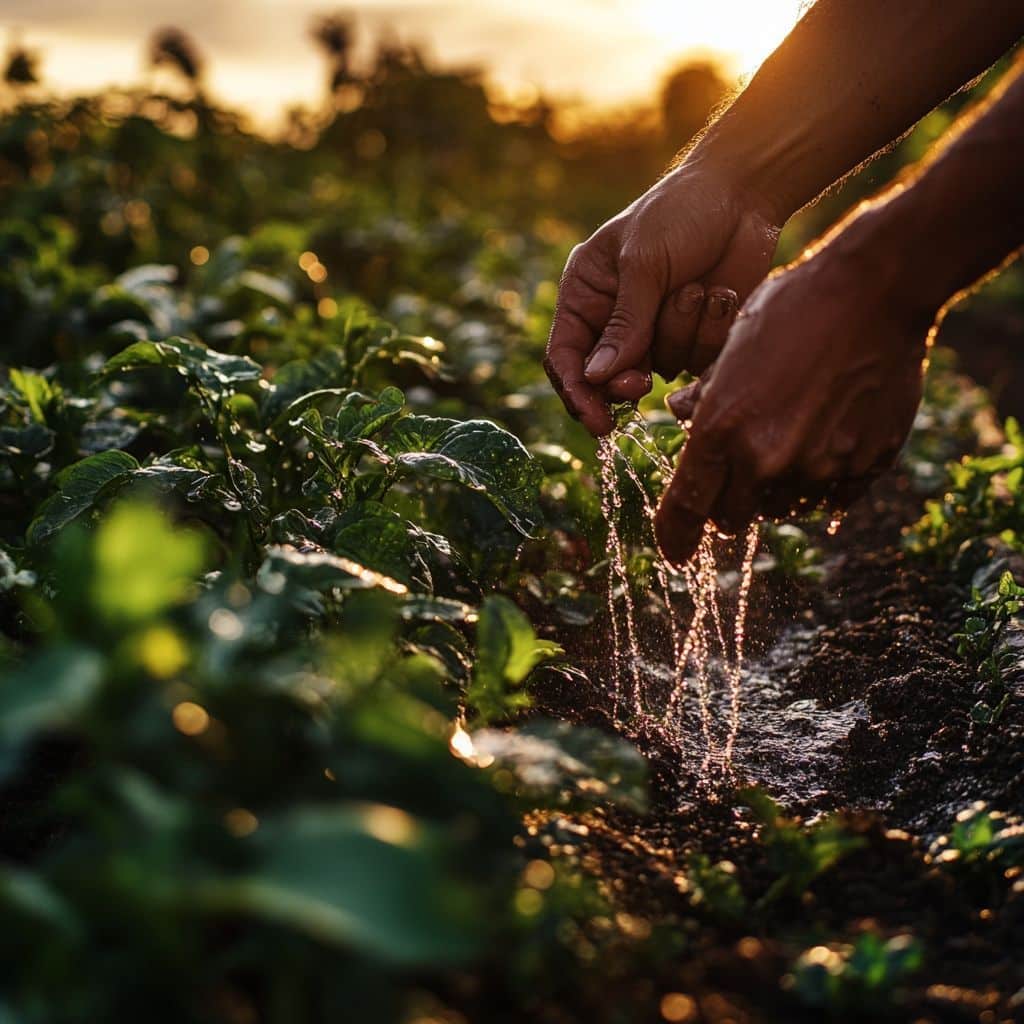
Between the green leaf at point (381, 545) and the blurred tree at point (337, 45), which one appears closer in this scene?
the green leaf at point (381, 545)

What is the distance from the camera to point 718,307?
2381 mm

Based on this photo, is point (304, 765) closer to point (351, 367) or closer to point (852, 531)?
point (351, 367)

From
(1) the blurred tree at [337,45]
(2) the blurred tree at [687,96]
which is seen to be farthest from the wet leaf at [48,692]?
(2) the blurred tree at [687,96]

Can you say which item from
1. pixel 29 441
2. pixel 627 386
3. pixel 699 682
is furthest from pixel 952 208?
pixel 29 441

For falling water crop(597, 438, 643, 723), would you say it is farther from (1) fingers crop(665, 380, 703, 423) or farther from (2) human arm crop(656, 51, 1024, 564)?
(2) human arm crop(656, 51, 1024, 564)

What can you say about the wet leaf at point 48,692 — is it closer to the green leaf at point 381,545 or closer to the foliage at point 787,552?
the green leaf at point 381,545

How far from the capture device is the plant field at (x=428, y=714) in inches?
35.8

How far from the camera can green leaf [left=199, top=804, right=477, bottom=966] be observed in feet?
2.52

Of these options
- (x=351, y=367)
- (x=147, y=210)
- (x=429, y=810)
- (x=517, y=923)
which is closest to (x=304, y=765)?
(x=429, y=810)

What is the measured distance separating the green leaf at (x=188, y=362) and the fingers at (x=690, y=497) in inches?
39.7

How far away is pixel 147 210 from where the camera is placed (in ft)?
22.4

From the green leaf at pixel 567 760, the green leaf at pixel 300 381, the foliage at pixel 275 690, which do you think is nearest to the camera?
the foliage at pixel 275 690

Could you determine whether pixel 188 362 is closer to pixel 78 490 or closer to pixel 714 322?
pixel 78 490

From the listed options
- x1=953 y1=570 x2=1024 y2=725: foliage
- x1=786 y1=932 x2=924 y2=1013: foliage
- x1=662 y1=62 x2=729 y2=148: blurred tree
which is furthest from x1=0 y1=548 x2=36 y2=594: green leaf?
x1=662 y1=62 x2=729 y2=148: blurred tree
